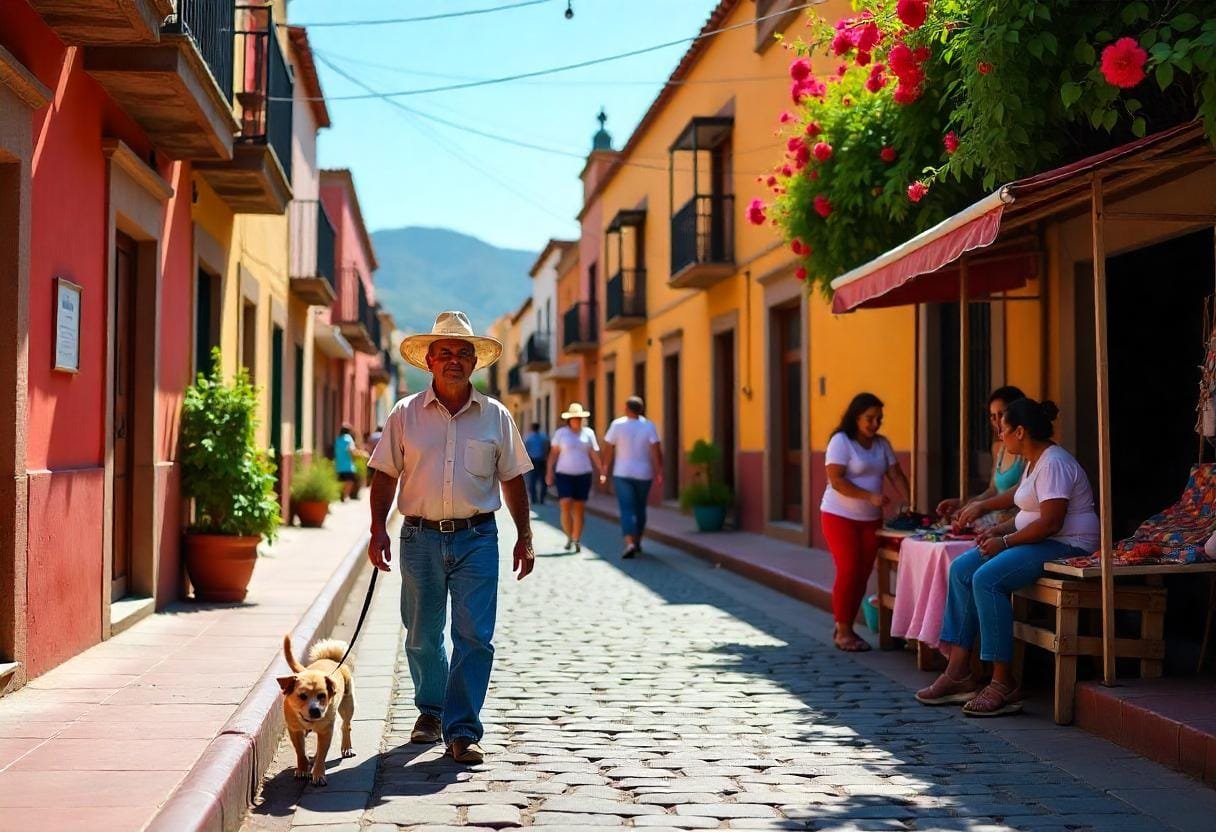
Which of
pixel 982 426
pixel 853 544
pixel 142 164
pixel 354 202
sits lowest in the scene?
pixel 853 544

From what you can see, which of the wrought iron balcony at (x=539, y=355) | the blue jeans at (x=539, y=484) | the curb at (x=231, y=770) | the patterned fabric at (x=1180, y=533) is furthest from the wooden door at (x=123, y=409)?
the wrought iron balcony at (x=539, y=355)

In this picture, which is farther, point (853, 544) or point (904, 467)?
point (904, 467)

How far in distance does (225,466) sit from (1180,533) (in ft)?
20.2

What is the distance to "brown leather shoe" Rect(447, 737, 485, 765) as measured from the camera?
524 cm

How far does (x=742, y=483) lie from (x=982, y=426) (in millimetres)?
7427

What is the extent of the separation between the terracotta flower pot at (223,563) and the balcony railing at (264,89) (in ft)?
10.0

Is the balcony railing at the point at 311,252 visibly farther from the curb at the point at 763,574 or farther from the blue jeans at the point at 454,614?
the blue jeans at the point at 454,614

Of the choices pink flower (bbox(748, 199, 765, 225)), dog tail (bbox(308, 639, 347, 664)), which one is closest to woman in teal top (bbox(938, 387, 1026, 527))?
pink flower (bbox(748, 199, 765, 225))

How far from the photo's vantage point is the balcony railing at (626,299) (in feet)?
81.6

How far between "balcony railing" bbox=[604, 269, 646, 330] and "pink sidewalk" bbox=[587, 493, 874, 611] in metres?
6.01

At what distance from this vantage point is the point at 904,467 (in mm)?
11352

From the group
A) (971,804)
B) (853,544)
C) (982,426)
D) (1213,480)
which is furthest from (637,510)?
(971,804)

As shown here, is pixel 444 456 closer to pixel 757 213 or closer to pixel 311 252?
pixel 757 213

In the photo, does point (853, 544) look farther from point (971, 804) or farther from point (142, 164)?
point (142, 164)
